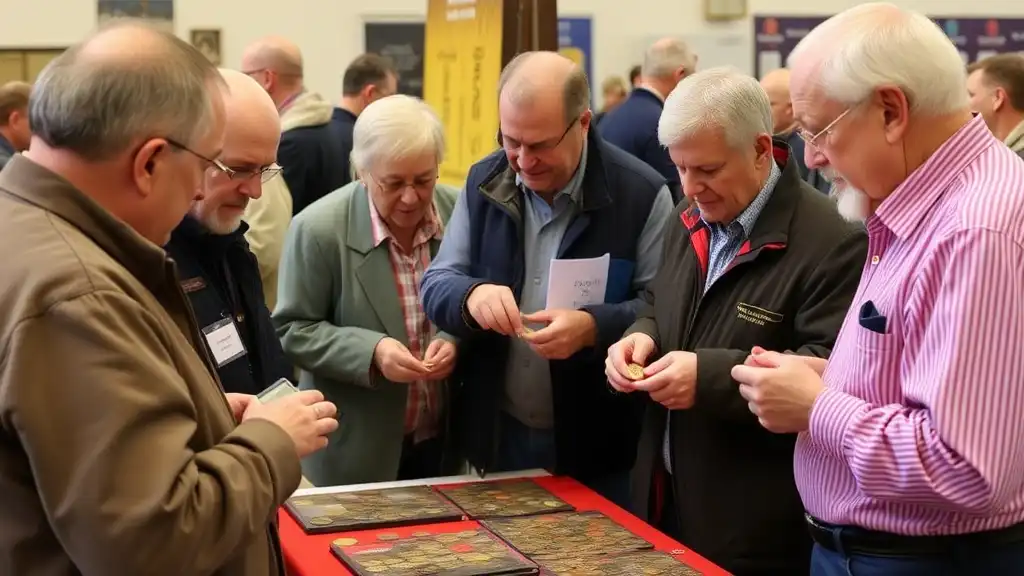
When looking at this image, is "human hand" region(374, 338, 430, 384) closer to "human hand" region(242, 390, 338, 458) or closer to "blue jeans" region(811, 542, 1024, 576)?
"human hand" region(242, 390, 338, 458)

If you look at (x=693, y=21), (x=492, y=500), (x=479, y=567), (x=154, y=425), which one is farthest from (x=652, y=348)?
(x=693, y=21)

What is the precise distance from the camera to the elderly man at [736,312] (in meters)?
2.38

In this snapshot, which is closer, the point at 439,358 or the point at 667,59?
the point at 439,358

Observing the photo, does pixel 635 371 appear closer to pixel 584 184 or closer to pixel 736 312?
pixel 736 312

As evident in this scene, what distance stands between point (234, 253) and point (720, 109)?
112 centimetres

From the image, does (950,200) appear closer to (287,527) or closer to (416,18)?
(287,527)

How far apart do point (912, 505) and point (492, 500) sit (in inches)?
43.2

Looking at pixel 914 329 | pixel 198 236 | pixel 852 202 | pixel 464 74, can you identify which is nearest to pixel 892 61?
pixel 852 202

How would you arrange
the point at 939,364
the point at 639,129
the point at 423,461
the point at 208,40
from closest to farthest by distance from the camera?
the point at 939,364
the point at 423,461
the point at 639,129
the point at 208,40

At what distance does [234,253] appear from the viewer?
259 centimetres

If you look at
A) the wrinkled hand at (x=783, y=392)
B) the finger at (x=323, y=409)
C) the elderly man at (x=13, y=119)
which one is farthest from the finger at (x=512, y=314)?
the elderly man at (x=13, y=119)

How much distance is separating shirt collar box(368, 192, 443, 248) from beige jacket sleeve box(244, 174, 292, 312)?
4.61ft

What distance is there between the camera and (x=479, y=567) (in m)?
2.16

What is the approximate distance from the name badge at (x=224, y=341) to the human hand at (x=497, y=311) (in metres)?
0.57
